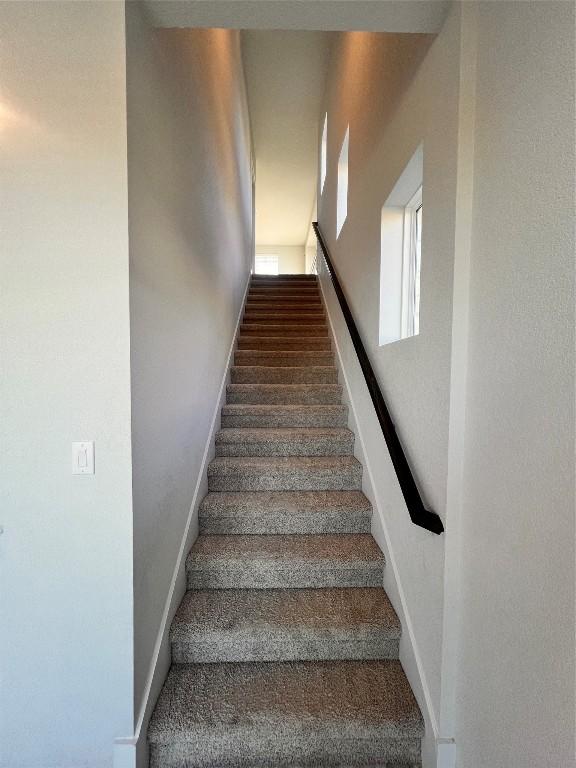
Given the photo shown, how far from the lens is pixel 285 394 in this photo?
2980mm

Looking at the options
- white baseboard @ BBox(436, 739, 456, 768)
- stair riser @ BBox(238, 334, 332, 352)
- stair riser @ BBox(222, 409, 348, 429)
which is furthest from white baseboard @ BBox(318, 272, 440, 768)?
stair riser @ BBox(238, 334, 332, 352)

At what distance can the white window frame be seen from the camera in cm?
194

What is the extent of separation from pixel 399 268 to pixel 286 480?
1.37m

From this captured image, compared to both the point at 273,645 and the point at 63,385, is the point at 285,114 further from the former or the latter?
the point at 273,645

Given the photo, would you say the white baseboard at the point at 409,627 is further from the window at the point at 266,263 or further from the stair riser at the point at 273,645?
the window at the point at 266,263

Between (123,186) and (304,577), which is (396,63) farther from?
(304,577)

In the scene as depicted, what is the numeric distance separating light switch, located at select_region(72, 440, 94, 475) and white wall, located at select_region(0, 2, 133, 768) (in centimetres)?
2

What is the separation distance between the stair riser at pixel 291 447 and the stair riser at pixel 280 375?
31.5 inches

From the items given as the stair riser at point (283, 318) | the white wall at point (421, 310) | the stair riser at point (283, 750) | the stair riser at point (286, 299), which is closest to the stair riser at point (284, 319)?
the stair riser at point (283, 318)

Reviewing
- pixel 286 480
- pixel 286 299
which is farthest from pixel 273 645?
pixel 286 299

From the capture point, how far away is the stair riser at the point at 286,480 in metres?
2.27

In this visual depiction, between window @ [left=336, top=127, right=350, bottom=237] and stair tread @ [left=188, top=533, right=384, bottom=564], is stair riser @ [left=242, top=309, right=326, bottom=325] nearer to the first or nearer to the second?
window @ [left=336, top=127, right=350, bottom=237]

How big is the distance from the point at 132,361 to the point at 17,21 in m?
1.07

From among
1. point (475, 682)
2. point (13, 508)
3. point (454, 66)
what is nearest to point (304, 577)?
point (475, 682)
